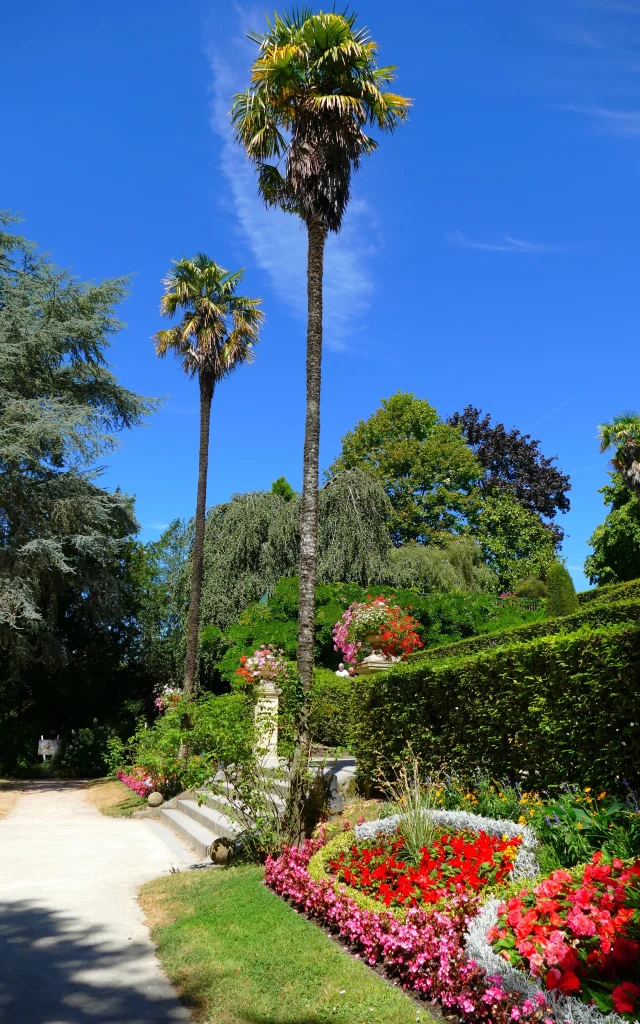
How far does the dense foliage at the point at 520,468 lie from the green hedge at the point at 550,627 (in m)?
24.0

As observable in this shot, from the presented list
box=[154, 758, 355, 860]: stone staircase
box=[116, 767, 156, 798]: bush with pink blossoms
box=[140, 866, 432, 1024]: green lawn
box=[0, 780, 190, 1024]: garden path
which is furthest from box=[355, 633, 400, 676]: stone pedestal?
box=[140, 866, 432, 1024]: green lawn

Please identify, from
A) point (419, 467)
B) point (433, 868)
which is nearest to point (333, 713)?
point (433, 868)

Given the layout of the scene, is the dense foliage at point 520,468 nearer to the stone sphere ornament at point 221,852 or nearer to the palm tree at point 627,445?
the palm tree at point 627,445

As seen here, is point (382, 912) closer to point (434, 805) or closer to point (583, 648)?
point (434, 805)

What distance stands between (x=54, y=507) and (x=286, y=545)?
7416mm

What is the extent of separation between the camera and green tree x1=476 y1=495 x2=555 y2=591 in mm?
31312

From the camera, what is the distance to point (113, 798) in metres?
14.8

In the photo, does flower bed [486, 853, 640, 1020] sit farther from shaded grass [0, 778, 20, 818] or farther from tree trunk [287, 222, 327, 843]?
shaded grass [0, 778, 20, 818]

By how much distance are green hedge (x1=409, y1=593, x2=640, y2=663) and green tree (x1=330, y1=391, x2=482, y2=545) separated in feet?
58.2

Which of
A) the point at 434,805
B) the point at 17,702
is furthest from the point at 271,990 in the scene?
the point at 17,702

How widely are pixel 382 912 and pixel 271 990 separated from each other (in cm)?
81

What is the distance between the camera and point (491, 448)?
36.8 meters

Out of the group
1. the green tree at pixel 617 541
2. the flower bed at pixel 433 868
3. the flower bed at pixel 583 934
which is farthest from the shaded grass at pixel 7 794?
the green tree at pixel 617 541

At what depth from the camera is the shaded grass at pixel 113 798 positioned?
1304 cm
